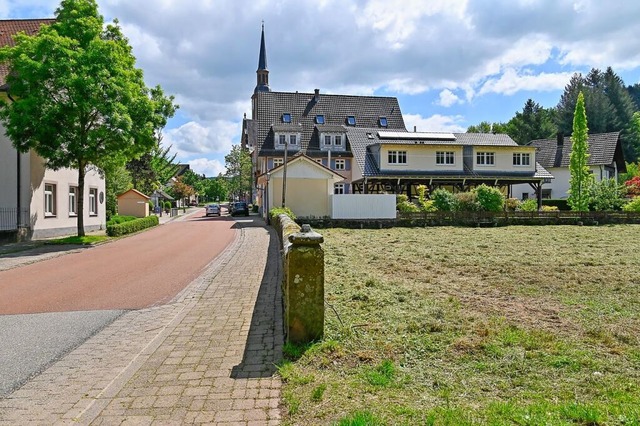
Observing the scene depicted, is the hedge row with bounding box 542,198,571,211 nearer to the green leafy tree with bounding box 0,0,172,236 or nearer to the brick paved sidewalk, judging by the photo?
the green leafy tree with bounding box 0,0,172,236

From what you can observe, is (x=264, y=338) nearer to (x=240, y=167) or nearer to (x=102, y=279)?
(x=102, y=279)

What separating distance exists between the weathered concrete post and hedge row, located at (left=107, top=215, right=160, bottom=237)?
20.5 meters

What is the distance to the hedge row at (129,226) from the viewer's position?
2336 centimetres

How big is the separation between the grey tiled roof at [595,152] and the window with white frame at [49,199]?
157 feet

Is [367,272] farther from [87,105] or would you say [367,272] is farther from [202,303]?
[87,105]

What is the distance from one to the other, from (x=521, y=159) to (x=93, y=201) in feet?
120

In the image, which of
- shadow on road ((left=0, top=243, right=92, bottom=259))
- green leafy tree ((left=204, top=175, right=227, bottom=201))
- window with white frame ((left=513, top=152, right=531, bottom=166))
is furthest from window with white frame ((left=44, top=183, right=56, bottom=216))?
green leafy tree ((left=204, top=175, right=227, bottom=201))

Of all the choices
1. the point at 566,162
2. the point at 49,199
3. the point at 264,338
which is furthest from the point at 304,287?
the point at 566,162

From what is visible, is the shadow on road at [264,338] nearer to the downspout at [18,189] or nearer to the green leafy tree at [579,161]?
the downspout at [18,189]

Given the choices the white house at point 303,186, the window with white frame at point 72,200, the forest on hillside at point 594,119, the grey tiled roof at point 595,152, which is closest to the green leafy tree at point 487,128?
the forest on hillside at point 594,119

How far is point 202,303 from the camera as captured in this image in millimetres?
8070

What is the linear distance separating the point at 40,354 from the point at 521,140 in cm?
8031

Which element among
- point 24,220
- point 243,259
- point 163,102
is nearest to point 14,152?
point 24,220

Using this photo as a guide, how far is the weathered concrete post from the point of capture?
17.5ft
